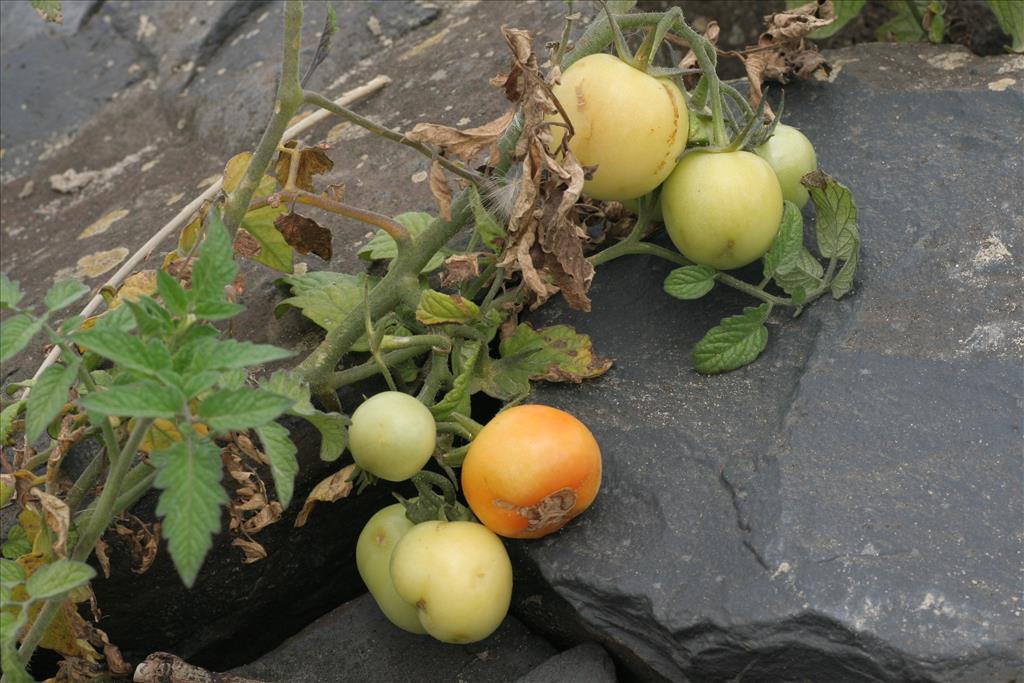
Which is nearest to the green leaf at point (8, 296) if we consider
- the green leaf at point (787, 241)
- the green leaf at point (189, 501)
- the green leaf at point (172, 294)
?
the green leaf at point (172, 294)

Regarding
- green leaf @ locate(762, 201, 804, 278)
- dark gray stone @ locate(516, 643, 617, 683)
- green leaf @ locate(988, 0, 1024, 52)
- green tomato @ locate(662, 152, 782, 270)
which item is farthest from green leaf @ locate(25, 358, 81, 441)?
green leaf @ locate(988, 0, 1024, 52)

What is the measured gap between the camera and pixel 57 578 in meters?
1.44

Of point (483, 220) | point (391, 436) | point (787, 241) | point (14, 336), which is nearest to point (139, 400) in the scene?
point (14, 336)

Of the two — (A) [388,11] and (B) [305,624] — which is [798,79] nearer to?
(A) [388,11]

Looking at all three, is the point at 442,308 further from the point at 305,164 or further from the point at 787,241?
the point at 787,241

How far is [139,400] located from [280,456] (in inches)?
8.5

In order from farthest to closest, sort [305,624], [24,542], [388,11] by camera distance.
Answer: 1. [388,11]
2. [305,624]
3. [24,542]

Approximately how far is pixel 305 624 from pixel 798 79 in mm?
1505

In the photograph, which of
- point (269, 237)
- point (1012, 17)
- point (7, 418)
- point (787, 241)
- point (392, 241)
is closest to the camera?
point (7, 418)

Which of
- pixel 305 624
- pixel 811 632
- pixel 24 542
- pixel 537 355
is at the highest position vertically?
pixel 24 542

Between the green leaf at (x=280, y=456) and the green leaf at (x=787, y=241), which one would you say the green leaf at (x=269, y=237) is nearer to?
the green leaf at (x=280, y=456)

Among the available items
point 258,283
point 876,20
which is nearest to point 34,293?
point 258,283

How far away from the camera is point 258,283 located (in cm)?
223

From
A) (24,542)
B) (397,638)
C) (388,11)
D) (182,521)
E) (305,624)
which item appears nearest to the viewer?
(182,521)
